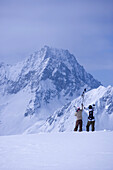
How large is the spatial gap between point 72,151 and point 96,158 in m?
1.38

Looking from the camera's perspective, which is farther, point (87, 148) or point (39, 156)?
point (87, 148)

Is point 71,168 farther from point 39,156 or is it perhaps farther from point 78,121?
point 78,121

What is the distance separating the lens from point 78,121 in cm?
1912

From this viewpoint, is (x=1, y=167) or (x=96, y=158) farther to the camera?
(x=96, y=158)

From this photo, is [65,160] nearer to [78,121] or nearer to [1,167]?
[1,167]

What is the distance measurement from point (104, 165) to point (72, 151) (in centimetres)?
223

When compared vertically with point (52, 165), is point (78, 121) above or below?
above

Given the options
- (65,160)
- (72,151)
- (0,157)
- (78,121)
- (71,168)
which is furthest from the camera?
(78,121)

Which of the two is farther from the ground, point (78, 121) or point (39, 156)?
point (78, 121)

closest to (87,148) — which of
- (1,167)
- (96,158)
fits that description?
(96,158)

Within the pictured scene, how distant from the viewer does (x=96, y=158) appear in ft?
26.0

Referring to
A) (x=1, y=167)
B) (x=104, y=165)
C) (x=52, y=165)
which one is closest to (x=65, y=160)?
(x=52, y=165)

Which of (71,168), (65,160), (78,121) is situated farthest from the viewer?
(78,121)

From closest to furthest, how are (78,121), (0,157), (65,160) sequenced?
(65,160), (0,157), (78,121)
